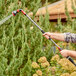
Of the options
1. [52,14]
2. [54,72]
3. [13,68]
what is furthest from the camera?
[52,14]

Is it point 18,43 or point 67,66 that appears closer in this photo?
point 67,66

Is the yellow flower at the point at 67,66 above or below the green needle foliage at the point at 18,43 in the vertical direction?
below

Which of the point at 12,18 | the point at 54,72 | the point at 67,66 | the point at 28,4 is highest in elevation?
the point at 28,4

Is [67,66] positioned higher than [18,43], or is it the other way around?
[18,43]

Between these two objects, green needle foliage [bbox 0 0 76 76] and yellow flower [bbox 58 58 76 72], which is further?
green needle foliage [bbox 0 0 76 76]

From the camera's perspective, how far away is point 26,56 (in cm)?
Answer: 417

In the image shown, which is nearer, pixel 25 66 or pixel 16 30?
pixel 25 66

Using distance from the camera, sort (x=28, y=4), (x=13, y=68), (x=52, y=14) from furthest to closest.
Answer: (x=52, y=14) < (x=28, y=4) < (x=13, y=68)

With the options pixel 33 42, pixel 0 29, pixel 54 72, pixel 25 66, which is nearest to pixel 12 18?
pixel 0 29

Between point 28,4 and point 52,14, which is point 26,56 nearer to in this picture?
point 28,4

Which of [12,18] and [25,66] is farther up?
[12,18]

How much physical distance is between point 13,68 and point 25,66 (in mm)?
242

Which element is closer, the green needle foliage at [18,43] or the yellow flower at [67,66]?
the yellow flower at [67,66]

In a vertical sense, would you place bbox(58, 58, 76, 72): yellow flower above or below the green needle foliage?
below
